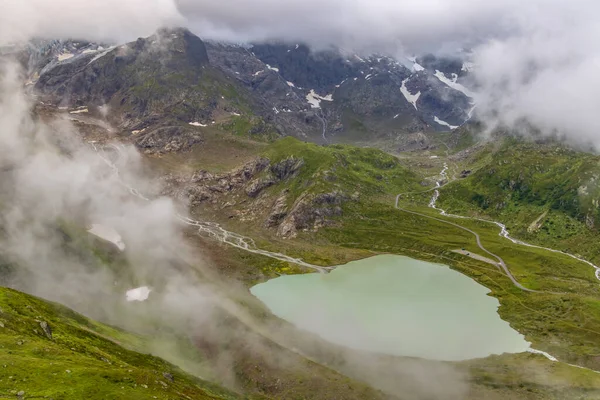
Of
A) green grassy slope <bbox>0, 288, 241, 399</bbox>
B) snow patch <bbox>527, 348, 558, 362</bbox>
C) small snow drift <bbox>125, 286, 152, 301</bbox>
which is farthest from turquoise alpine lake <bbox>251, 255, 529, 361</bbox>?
green grassy slope <bbox>0, 288, 241, 399</bbox>

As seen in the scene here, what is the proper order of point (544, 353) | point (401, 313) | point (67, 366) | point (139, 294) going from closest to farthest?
point (67, 366)
point (544, 353)
point (401, 313)
point (139, 294)

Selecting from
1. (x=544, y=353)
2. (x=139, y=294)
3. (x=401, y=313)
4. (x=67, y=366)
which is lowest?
(x=67, y=366)

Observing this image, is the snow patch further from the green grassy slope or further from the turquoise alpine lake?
the green grassy slope

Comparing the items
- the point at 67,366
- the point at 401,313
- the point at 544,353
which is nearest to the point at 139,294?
the point at 401,313

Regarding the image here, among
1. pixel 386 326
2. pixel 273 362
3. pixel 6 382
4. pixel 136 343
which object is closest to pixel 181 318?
pixel 136 343

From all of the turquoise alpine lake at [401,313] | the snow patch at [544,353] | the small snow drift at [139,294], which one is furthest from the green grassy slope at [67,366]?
the snow patch at [544,353]

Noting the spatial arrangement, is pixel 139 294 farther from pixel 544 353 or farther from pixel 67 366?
pixel 544 353

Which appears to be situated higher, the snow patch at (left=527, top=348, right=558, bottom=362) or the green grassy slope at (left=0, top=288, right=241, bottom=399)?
the snow patch at (left=527, top=348, right=558, bottom=362)
